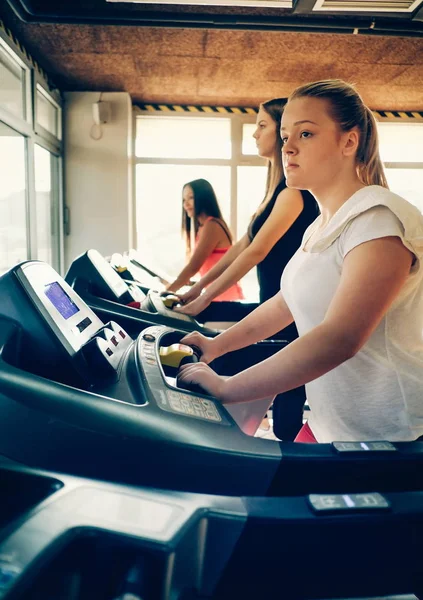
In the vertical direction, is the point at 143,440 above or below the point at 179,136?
below

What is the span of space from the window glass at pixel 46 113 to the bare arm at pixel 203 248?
2552 mm

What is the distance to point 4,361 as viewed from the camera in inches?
30.2

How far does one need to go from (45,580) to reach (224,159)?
5.78 m

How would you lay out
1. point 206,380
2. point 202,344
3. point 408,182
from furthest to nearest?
point 408,182 < point 202,344 < point 206,380

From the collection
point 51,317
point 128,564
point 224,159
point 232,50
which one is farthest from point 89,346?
point 224,159

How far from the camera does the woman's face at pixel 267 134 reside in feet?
6.13

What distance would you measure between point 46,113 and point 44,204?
2.90 ft

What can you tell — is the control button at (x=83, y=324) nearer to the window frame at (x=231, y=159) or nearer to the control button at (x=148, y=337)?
the control button at (x=148, y=337)

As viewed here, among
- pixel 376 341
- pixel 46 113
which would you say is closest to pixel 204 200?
pixel 376 341

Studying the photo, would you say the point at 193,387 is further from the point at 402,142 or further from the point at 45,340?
the point at 402,142

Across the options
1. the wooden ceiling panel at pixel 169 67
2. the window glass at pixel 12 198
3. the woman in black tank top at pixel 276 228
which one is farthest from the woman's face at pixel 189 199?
the wooden ceiling panel at pixel 169 67

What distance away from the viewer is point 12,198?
415cm

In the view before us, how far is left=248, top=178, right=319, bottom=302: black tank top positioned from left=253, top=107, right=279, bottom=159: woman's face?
12 centimetres

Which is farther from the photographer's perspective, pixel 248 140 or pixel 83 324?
pixel 248 140
